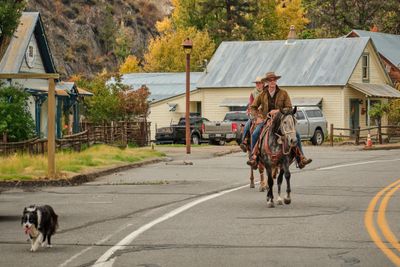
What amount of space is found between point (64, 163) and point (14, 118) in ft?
18.9

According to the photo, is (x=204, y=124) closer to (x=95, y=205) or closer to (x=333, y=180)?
(x=333, y=180)

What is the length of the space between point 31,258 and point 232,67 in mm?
53937

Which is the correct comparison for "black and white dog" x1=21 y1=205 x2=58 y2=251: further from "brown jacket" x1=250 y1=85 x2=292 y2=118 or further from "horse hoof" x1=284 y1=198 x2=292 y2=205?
"brown jacket" x1=250 y1=85 x2=292 y2=118

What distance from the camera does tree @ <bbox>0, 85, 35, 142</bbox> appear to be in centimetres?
3141

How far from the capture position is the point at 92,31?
116562 millimetres

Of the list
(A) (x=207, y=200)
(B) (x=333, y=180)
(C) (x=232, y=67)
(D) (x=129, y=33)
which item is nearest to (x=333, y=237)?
(A) (x=207, y=200)

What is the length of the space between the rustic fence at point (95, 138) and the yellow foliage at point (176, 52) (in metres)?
Result: 40.9

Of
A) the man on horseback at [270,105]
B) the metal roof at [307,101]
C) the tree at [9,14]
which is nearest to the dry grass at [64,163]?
the tree at [9,14]

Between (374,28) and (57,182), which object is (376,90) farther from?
(57,182)

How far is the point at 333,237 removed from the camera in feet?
43.2

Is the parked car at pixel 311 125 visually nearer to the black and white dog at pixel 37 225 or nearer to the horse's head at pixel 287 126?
the horse's head at pixel 287 126

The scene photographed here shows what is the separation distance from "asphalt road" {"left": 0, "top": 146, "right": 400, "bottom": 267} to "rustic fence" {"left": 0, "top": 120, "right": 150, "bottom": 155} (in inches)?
163

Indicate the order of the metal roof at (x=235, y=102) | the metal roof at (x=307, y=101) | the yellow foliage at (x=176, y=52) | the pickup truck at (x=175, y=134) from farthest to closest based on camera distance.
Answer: the yellow foliage at (x=176, y=52)
the metal roof at (x=235, y=102)
the metal roof at (x=307, y=101)
the pickup truck at (x=175, y=134)

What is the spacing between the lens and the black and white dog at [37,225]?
40.0ft
